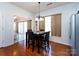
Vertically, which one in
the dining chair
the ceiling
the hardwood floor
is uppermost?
the ceiling

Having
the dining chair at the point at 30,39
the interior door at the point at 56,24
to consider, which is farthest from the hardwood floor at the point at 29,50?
the interior door at the point at 56,24

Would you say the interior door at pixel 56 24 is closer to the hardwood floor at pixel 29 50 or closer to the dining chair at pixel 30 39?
the hardwood floor at pixel 29 50

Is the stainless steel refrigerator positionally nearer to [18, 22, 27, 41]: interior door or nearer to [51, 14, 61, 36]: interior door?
[51, 14, 61, 36]: interior door

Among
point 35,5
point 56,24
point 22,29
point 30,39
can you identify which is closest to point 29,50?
point 30,39

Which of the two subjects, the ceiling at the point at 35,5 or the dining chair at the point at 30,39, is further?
the dining chair at the point at 30,39

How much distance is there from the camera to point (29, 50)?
2330mm

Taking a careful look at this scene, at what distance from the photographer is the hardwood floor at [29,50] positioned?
2202 millimetres

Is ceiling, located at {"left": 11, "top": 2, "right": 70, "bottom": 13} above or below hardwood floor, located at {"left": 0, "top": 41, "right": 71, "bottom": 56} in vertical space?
above

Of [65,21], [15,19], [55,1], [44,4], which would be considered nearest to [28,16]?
[15,19]

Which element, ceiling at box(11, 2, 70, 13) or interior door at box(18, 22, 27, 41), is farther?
interior door at box(18, 22, 27, 41)

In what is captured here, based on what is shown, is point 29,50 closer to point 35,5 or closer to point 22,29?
point 22,29

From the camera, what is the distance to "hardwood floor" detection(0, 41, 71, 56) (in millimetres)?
2202

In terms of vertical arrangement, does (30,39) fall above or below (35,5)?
below

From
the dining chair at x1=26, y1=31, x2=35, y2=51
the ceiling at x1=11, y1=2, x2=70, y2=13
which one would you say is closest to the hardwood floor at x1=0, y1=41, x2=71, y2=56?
the dining chair at x1=26, y1=31, x2=35, y2=51
